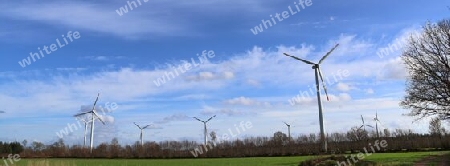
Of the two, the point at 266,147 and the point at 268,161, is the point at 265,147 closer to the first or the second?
the point at 266,147

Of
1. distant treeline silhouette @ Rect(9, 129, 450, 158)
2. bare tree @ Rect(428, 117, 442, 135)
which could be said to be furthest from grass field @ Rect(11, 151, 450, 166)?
distant treeline silhouette @ Rect(9, 129, 450, 158)

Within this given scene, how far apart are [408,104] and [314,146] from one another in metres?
48.2

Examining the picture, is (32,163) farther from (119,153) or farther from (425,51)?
(119,153)

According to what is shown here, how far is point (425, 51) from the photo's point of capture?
4481 cm

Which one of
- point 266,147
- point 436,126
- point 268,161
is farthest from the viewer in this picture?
point 266,147

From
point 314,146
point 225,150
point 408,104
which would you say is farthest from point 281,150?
point 408,104

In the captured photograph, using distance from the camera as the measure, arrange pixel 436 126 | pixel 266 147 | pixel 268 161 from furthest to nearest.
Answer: pixel 266 147 → pixel 436 126 → pixel 268 161

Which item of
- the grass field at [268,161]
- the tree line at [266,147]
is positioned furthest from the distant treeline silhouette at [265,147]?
the grass field at [268,161]

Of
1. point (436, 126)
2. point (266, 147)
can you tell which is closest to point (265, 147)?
point (266, 147)

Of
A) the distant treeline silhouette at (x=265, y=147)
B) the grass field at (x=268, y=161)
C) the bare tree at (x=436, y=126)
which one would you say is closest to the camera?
the grass field at (x=268, y=161)

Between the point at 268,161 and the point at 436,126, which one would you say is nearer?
the point at 268,161

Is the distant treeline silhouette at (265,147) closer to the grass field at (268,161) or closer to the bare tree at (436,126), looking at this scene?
the bare tree at (436,126)

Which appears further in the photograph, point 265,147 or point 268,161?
point 265,147

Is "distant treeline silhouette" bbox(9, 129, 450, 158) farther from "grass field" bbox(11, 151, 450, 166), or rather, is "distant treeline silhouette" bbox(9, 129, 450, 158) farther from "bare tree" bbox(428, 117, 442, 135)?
"grass field" bbox(11, 151, 450, 166)
